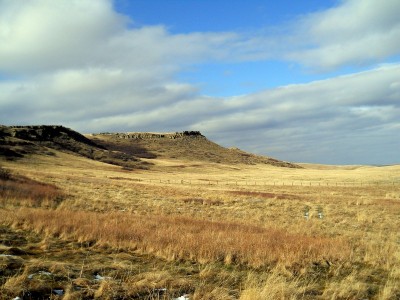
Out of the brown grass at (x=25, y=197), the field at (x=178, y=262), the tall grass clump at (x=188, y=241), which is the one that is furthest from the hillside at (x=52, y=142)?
the field at (x=178, y=262)

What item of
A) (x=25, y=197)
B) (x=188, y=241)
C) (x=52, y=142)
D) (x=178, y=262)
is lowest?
(x=178, y=262)

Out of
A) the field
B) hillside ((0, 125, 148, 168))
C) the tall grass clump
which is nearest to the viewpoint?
the field

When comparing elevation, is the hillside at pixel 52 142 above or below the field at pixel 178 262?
above

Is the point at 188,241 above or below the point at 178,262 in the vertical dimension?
above

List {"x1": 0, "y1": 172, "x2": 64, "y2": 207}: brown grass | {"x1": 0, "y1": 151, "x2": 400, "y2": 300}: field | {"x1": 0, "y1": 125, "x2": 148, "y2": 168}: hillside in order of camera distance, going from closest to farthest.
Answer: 1. {"x1": 0, "y1": 151, "x2": 400, "y2": 300}: field
2. {"x1": 0, "y1": 172, "x2": 64, "y2": 207}: brown grass
3. {"x1": 0, "y1": 125, "x2": 148, "y2": 168}: hillside

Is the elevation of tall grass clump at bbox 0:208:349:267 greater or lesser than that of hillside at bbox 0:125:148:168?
lesser

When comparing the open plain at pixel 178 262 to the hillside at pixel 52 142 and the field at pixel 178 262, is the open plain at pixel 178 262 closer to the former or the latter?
the field at pixel 178 262

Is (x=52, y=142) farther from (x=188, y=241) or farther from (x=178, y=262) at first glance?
(x=178, y=262)

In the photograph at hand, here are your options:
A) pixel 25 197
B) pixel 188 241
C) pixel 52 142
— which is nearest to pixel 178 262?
pixel 188 241

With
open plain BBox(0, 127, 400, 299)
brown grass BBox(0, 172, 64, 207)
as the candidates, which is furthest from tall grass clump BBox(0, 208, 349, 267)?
brown grass BBox(0, 172, 64, 207)

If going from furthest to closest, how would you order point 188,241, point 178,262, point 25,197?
point 25,197
point 188,241
point 178,262

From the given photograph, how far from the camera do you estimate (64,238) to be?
11.3 metres

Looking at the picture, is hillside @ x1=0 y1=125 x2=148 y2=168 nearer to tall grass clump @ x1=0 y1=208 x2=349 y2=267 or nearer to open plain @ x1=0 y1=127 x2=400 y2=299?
tall grass clump @ x1=0 y1=208 x2=349 y2=267

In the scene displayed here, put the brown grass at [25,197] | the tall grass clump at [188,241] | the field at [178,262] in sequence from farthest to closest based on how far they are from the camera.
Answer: the brown grass at [25,197]
the tall grass clump at [188,241]
the field at [178,262]
